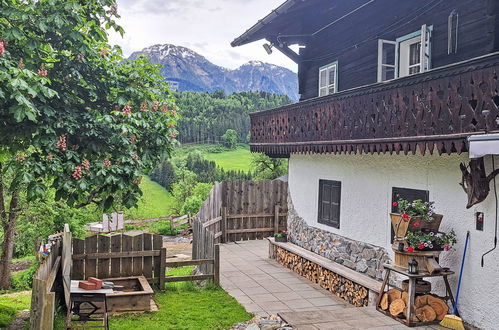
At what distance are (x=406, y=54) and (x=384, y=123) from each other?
3.01m

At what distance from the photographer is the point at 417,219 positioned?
7262 mm

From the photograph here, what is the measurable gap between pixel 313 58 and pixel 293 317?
8937 mm

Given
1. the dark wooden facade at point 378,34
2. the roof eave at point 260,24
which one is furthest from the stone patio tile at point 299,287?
the roof eave at point 260,24

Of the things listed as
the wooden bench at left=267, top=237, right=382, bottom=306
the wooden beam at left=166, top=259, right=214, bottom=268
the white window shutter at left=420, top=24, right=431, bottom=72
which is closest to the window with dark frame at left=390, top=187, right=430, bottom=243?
the wooden bench at left=267, top=237, right=382, bottom=306

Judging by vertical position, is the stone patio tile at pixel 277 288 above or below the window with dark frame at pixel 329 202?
below

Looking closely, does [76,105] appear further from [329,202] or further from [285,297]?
[329,202]

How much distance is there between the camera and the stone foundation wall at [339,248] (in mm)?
9422

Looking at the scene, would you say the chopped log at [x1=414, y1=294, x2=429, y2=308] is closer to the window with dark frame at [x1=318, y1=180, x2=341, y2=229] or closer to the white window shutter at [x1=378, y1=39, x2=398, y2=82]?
the window with dark frame at [x1=318, y1=180, x2=341, y2=229]

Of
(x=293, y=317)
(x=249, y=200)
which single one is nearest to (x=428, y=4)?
(x=293, y=317)

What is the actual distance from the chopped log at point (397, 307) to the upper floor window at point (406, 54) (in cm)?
467

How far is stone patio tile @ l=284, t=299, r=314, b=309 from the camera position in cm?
928

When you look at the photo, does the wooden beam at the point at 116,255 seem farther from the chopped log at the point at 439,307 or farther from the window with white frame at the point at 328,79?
the window with white frame at the point at 328,79

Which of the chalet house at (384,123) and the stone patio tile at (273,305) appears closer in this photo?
the chalet house at (384,123)

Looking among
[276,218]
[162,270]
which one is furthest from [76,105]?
[276,218]
